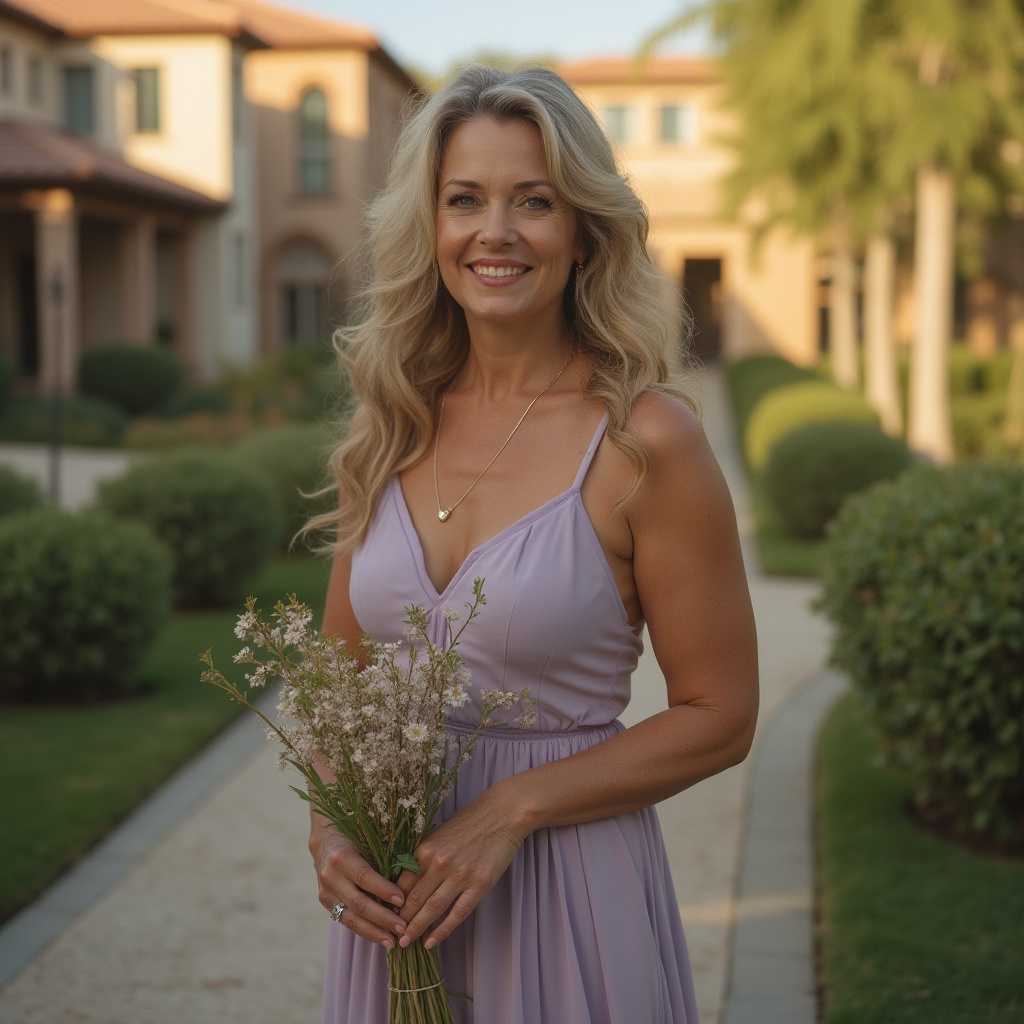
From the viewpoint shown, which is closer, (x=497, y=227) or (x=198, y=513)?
(x=497, y=227)

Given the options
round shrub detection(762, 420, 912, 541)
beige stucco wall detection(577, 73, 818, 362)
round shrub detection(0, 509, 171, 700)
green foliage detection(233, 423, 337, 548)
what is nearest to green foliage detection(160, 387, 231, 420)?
green foliage detection(233, 423, 337, 548)

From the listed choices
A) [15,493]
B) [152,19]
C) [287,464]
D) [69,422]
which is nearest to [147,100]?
[152,19]

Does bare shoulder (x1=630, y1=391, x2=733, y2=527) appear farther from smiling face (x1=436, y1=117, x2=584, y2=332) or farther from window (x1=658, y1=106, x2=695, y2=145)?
window (x1=658, y1=106, x2=695, y2=145)

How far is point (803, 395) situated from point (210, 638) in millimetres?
9377

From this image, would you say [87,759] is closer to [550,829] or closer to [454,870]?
[550,829]

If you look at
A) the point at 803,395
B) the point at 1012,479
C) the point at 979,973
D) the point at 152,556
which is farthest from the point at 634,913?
the point at 803,395

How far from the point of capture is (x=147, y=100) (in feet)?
91.0

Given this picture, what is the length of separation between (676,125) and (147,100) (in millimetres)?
18970

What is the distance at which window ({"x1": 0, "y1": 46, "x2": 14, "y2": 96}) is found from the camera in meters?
24.8

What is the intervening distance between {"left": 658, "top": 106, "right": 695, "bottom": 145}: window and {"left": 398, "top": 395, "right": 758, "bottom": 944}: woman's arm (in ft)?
135

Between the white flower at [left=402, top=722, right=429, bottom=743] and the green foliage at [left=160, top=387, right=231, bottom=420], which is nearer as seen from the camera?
the white flower at [left=402, top=722, right=429, bottom=743]

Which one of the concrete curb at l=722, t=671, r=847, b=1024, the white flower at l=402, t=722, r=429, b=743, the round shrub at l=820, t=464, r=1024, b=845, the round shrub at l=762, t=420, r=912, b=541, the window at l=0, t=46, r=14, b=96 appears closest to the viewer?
the white flower at l=402, t=722, r=429, b=743

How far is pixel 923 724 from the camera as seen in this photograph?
466 cm

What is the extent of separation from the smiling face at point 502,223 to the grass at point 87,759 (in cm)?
315
